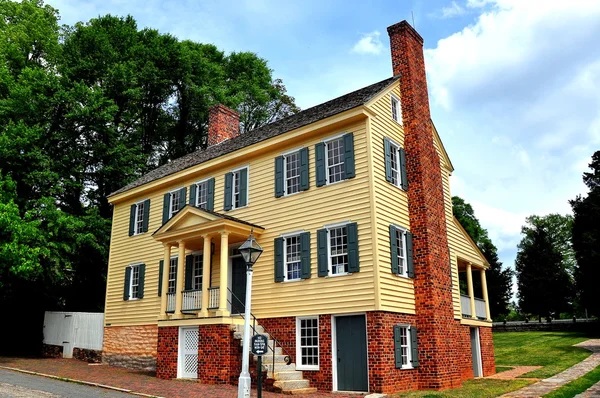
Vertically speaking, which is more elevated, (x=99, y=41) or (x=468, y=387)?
(x=99, y=41)

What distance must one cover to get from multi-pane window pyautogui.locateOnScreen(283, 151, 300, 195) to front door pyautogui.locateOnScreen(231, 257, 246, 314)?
9.76ft

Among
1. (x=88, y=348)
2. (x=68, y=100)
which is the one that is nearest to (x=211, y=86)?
(x=68, y=100)

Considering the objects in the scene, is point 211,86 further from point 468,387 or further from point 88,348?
point 468,387

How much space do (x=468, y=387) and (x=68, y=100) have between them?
22.5 m

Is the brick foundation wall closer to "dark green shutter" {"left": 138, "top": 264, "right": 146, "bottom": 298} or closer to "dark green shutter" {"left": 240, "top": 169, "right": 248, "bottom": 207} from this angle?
"dark green shutter" {"left": 138, "top": 264, "right": 146, "bottom": 298}

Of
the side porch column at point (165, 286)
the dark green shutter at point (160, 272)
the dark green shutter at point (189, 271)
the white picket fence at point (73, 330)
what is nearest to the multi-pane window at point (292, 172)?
the side porch column at point (165, 286)

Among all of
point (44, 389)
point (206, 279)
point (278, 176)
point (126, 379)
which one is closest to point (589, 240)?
point (278, 176)

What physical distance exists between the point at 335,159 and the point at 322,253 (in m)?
2.88

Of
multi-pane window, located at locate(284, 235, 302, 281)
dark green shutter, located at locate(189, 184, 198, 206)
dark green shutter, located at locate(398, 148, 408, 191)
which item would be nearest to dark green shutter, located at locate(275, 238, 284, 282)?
multi-pane window, located at locate(284, 235, 302, 281)

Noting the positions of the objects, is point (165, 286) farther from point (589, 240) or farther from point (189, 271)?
point (589, 240)

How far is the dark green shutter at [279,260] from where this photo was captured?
48.3 ft

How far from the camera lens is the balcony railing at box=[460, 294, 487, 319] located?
18.2 metres

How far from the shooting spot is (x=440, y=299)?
14.5m

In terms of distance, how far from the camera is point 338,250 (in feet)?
45.5
